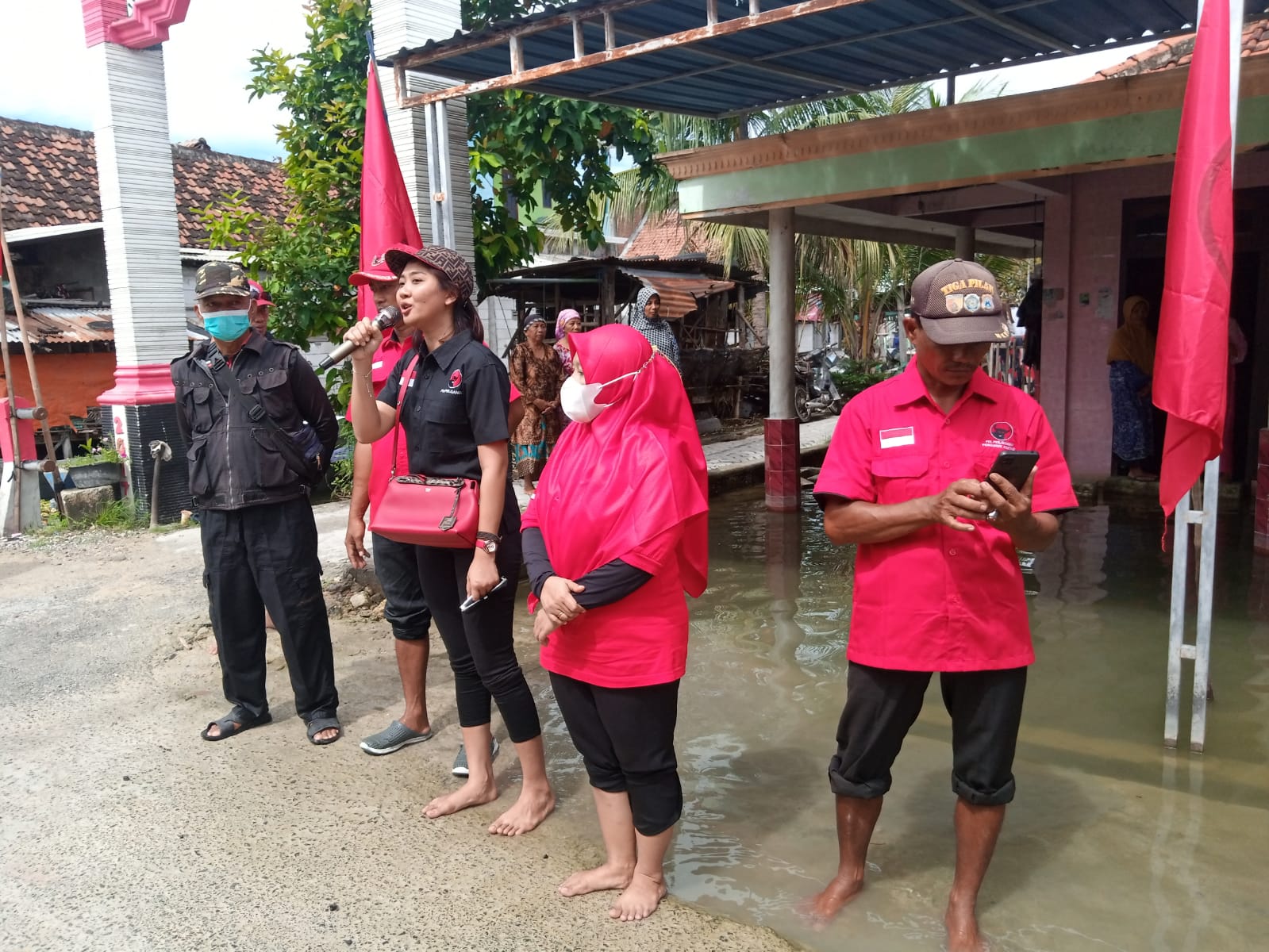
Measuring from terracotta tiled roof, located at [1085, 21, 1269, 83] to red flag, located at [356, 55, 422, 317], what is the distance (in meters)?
5.97

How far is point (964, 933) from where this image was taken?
2.61 metres

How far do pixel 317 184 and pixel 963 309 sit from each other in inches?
320

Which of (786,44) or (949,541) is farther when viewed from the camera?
(786,44)

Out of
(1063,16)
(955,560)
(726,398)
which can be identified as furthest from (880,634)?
(726,398)

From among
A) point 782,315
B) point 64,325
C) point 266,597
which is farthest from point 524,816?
point 64,325

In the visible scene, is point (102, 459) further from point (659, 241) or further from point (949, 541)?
point (659, 241)

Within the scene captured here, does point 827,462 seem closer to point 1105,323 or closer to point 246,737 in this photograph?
point 246,737

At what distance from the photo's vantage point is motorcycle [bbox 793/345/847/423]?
1906cm

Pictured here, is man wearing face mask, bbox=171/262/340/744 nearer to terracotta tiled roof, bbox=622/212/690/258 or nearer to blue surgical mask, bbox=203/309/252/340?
blue surgical mask, bbox=203/309/252/340

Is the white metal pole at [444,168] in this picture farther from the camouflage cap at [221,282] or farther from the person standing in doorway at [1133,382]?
the person standing in doorway at [1133,382]

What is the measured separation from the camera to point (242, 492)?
3951mm

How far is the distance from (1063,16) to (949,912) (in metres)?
5.60

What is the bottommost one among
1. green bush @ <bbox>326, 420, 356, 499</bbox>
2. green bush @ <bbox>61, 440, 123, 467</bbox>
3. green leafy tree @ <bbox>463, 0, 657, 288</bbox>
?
green bush @ <bbox>326, 420, 356, 499</bbox>

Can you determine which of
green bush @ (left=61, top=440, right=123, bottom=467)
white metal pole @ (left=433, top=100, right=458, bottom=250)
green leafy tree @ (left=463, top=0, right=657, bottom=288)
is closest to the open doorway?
green leafy tree @ (left=463, top=0, right=657, bottom=288)
